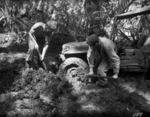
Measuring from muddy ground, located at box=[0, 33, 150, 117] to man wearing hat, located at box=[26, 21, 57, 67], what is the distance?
1.36 ft

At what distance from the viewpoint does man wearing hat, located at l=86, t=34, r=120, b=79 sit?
4.19 m

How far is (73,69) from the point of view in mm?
4906

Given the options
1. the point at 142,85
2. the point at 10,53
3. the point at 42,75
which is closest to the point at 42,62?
the point at 42,75

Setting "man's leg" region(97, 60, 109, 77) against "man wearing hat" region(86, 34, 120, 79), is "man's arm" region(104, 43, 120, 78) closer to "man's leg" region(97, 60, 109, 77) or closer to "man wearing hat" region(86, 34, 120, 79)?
"man wearing hat" region(86, 34, 120, 79)

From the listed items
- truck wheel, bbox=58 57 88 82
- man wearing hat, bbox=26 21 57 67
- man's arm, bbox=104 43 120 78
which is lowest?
truck wheel, bbox=58 57 88 82

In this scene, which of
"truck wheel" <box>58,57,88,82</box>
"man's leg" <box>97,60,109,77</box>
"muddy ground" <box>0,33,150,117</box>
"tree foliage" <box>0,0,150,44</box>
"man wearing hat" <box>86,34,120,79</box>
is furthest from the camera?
"tree foliage" <box>0,0,150,44</box>

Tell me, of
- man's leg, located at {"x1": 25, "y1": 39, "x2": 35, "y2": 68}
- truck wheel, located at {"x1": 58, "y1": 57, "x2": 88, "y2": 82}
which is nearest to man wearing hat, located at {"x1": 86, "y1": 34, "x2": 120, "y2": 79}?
truck wheel, located at {"x1": 58, "y1": 57, "x2": 88, "y2": 82}

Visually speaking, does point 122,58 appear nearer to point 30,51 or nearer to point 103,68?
point 103,68

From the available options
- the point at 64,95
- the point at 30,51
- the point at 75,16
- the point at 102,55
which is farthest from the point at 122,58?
the point at 75,16

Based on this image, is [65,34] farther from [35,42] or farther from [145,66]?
[145,66]

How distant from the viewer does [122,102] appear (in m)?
4.29

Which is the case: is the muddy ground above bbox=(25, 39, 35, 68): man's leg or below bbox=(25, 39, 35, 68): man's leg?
below

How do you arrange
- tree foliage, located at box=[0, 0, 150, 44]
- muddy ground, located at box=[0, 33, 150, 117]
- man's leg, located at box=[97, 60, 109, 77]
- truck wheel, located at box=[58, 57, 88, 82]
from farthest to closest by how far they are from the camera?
1. tree foliage, located at box=[0, 0, 150, 44]
2. truck wheel, located at box=[58, 57, 88, 82]
3. man's leg, located at box=[97, 60, 109, 77]
4. muddy ground, located at box=[0, 33, 150, 117]

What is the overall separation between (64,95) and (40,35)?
153 cm
